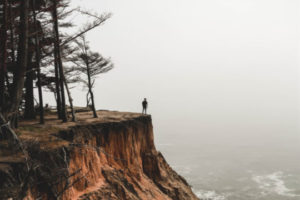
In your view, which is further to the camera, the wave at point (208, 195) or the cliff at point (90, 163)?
the wave at point (208, 195)

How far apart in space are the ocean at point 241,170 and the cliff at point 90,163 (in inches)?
999

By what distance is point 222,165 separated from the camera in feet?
230

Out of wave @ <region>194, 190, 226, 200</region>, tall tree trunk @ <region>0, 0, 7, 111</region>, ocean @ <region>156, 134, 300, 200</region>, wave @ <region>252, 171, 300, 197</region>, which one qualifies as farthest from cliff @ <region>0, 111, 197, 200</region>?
wave @ <region>252, 171, 300, 197</region>

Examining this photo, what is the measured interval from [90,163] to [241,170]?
204ft

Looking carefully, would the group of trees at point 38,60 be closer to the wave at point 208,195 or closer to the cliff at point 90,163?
the cliff at point 90,163

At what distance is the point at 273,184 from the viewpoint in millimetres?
52375

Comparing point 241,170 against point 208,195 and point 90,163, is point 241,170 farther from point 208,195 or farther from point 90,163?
point 90,163

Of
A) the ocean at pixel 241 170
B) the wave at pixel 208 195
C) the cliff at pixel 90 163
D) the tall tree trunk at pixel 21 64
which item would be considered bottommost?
the ocean at pixel 241 170

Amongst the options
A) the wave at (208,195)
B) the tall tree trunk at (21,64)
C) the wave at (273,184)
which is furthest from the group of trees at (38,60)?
the wave at (273,184)

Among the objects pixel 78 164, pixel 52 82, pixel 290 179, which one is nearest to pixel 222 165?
pixel 290 179

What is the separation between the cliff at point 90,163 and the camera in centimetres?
627

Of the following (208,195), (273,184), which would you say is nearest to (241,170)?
(273,184)

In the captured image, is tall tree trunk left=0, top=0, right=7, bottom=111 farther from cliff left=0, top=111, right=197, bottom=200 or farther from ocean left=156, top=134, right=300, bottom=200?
ocean left=156, top=134, right=300, bottom=200

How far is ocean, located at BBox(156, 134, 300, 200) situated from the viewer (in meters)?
45.8
